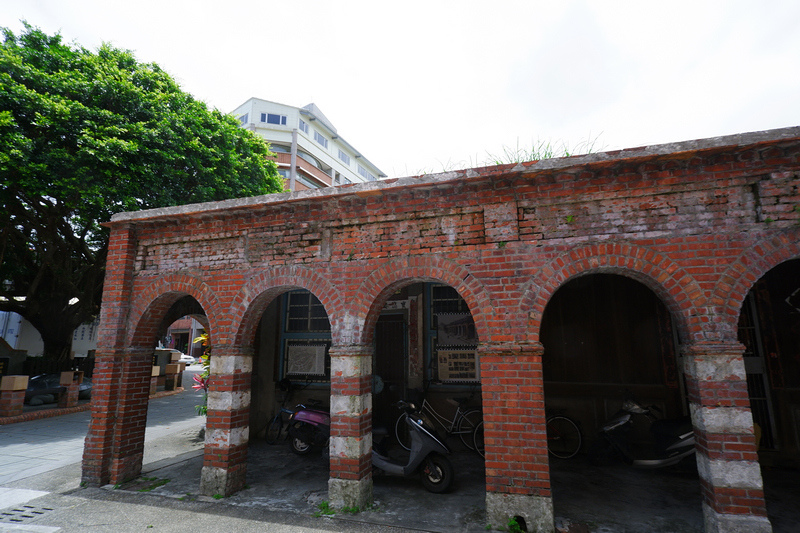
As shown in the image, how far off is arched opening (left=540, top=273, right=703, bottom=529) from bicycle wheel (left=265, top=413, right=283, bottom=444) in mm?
5479

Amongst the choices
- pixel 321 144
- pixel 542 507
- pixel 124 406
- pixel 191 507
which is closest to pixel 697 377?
pixel 542 507

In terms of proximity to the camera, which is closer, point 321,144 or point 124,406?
point 124,406

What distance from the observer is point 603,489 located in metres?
5.20

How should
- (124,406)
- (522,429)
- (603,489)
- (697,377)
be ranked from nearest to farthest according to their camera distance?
(697,377)
(522,429)
(603,489)
(124,406)

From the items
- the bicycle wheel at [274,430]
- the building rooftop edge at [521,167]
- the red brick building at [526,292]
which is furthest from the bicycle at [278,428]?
the building rooftop edge at [521,167]

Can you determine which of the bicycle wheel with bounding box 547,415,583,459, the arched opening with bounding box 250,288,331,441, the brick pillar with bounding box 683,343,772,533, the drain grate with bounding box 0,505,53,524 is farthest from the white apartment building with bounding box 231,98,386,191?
the brick pillar with bounding box 683,343,772,533

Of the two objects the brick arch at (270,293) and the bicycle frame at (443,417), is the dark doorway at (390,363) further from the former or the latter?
the brick arch at (270,293)

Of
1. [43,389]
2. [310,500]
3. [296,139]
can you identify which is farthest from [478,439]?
[296,139]

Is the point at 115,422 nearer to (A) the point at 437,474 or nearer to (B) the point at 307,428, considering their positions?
(B) the point at 307,428

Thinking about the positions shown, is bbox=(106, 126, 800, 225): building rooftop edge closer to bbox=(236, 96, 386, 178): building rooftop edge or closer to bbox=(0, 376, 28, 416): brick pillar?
bbox=(0, 376, 28, 416): brick pillar

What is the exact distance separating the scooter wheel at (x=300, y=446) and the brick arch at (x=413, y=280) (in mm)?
3431

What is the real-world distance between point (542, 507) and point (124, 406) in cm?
610

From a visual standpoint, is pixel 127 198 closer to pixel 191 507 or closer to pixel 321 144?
pixel 191 507

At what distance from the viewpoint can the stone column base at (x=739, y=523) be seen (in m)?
3.58
